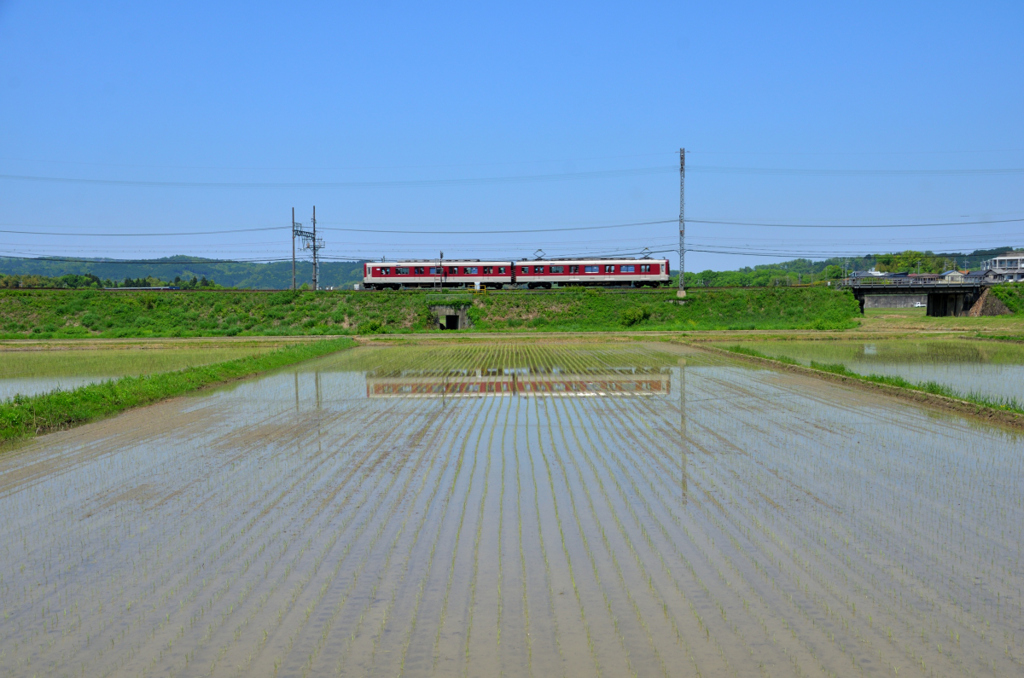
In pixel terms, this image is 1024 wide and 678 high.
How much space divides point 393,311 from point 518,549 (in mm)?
43429

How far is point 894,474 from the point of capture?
8219mm

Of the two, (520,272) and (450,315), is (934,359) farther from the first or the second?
(520,272)

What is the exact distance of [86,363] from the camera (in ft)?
84.4

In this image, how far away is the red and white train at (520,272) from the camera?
5291cm

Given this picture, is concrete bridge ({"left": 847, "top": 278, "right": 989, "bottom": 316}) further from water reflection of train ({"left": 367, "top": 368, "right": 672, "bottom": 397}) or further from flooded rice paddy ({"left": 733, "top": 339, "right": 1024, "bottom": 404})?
water reflection of train ({"left": 367, "top": 368, "right": 672, "bottom": 397})

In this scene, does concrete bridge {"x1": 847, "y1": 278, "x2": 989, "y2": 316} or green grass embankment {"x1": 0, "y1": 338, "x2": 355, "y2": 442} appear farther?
concrete bridge {"x1": 847, "y1": 278, "x2": 989, "y2": 316}

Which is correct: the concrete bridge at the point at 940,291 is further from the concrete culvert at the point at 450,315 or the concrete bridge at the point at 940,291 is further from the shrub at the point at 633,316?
the concrete culvert at the point at 450,315

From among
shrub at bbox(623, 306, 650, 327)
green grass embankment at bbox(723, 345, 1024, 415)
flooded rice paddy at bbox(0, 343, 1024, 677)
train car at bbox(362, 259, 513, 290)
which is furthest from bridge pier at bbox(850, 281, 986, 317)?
flooded rice paddy at bbox(0, 343, 1024, 677)

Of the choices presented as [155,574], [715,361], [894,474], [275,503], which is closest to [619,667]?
[155,574]

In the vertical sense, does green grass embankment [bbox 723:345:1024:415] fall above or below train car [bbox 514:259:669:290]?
below

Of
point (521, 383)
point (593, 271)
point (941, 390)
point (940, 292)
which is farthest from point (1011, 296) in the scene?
point (521, 383)

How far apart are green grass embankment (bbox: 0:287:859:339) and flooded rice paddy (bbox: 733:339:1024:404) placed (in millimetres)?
13332

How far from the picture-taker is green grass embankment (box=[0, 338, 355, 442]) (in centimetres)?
1201

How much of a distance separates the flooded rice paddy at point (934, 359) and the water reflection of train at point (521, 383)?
5.99 m
